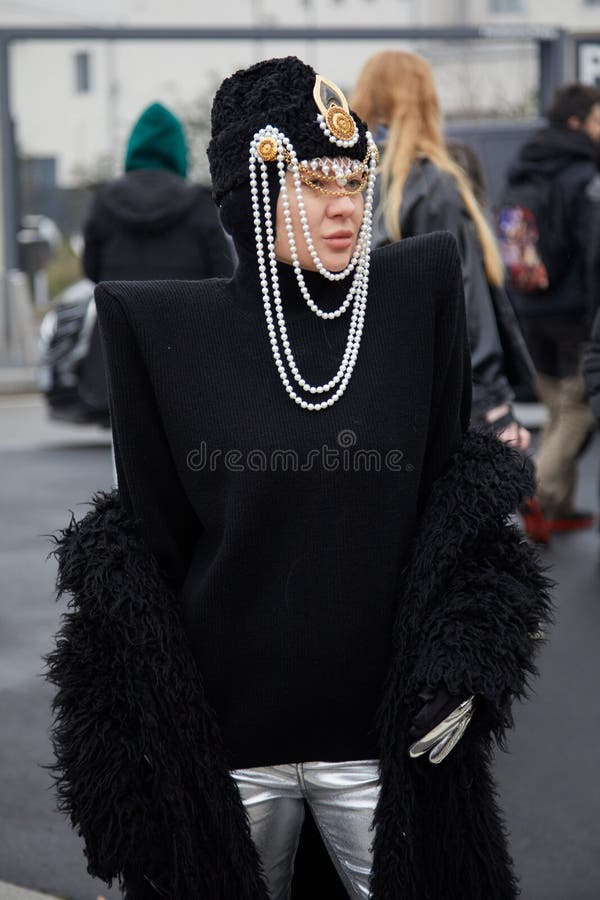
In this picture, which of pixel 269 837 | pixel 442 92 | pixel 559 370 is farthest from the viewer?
pixel 442 92

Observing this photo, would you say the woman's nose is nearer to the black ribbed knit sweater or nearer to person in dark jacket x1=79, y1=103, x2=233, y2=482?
the black ribbed knit sweater

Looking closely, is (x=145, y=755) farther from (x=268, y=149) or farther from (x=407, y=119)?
(x=407, y=119)

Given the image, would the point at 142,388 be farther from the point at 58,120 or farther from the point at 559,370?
the point at 58,120

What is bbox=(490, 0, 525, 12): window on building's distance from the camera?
42625 millimetres

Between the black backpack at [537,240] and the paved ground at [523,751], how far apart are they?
4.10 feet

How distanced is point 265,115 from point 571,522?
5315mm

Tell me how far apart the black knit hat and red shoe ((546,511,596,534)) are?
5099mm

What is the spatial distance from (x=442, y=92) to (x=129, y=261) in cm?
1039

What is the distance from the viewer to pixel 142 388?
2.17 metres

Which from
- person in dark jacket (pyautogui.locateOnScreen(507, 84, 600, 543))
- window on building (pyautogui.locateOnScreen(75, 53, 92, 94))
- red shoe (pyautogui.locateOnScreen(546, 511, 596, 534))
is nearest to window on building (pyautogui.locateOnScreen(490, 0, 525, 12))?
window on building (pyautogui.locateOnScreen(75, 53, 92, 94))

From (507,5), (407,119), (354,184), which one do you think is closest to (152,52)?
(507,5)

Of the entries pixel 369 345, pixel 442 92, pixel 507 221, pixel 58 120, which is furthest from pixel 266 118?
pixel 58 120

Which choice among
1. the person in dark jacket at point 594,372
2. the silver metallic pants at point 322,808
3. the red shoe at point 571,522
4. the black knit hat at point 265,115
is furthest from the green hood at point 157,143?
the silver metallic pants at point 322,808

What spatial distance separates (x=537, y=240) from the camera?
23.0ft
